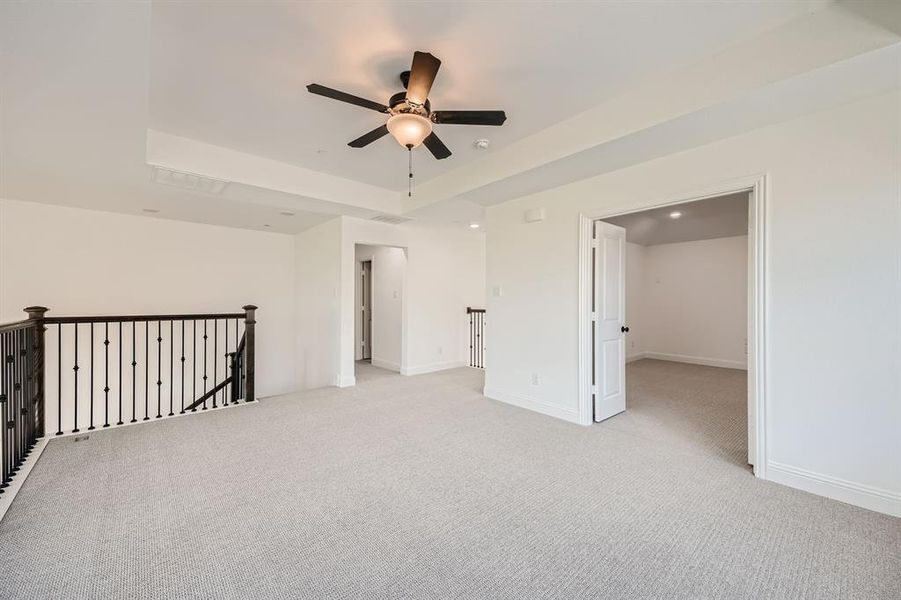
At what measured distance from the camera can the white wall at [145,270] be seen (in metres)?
4.70

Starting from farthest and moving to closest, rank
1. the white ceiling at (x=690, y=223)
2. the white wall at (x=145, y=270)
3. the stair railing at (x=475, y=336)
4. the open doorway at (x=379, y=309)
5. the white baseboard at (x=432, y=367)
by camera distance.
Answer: the stair railing at (x=475, y=336) → the open doorway at (x=379, y=309) → the white baseboard at (x=432, y=367) → the white ceiling at (x=690, y=223) → the white wall at (x=145, y=270)

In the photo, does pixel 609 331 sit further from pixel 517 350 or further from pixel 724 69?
pixel 724 69

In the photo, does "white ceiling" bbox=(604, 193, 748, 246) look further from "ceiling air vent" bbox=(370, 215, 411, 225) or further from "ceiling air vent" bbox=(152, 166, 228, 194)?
"ceiling air vent" bbox=(152, 166, 228, 194)

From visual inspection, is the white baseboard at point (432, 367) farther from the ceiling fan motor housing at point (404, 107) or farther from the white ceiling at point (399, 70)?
the ceiling fan motor housing at point (404, 107)

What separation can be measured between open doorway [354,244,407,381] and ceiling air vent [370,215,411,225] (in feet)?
1.95

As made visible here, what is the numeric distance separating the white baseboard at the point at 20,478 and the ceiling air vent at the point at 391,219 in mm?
4093

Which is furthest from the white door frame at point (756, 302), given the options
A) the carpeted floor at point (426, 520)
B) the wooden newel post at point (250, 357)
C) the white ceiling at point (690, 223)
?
the wooden newel post at point (250, 357)

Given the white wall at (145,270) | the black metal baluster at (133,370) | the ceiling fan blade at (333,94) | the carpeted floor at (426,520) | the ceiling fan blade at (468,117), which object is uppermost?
the ceiling fan blade at (333,94)

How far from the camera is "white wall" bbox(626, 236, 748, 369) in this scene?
6844 mm

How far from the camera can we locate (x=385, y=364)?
6.94 meters

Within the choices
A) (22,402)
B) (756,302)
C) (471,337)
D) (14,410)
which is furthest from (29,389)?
(756,302)

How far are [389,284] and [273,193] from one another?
2.95m

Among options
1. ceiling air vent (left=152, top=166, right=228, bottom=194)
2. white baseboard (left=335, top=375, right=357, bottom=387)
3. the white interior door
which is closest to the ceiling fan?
the white interior door

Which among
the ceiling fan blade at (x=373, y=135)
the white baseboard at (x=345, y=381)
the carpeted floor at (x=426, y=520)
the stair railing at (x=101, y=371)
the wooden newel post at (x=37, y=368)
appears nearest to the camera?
the carpeted floor at (x=426, y=520)
